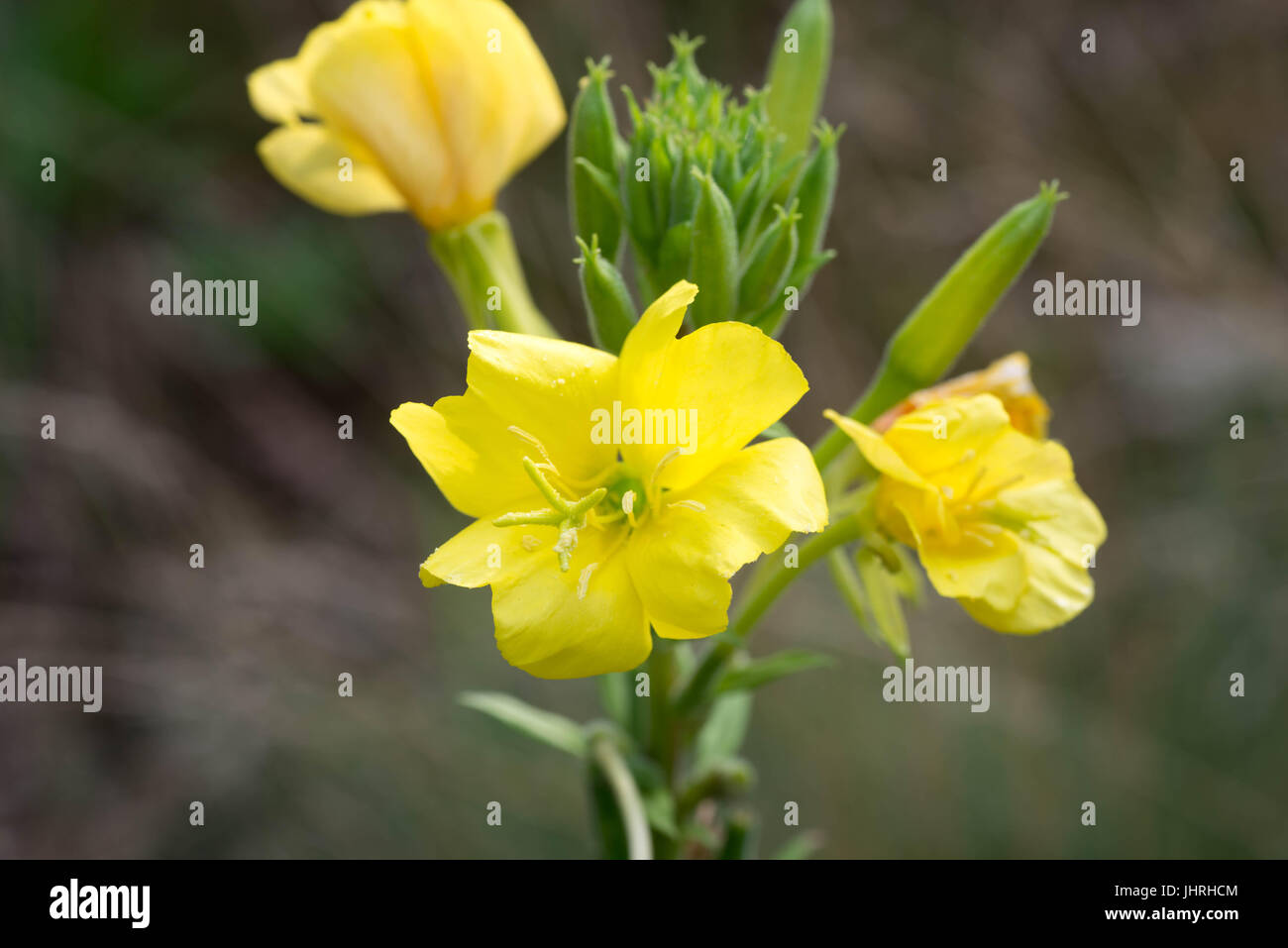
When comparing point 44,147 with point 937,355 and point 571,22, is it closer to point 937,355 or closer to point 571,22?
point 571,22

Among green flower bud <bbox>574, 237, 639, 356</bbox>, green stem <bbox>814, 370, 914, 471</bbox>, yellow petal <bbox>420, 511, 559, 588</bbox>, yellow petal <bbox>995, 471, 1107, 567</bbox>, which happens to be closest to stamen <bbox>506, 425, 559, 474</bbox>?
yellow petal <bbox>420, 511, 559, 588</bbox>

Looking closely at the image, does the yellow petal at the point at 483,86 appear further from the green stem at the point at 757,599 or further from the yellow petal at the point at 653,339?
the green stem at the point at 757,599

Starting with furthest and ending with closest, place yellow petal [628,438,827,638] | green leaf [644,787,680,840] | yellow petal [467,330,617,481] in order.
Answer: green leaf [644,787,680,840] → yellow petal [467,330,617,481] → yellow petal [628,438,827,638]

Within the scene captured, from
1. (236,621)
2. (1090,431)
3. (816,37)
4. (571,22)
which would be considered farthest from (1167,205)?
(236,621)

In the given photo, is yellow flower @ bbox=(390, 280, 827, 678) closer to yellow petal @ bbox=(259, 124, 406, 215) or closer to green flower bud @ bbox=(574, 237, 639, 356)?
green flower bud @ bbox=(574, 237, 639, 356)

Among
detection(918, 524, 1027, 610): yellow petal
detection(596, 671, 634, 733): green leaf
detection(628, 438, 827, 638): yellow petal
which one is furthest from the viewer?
detection(596, 671, 634, 733): green leaf
